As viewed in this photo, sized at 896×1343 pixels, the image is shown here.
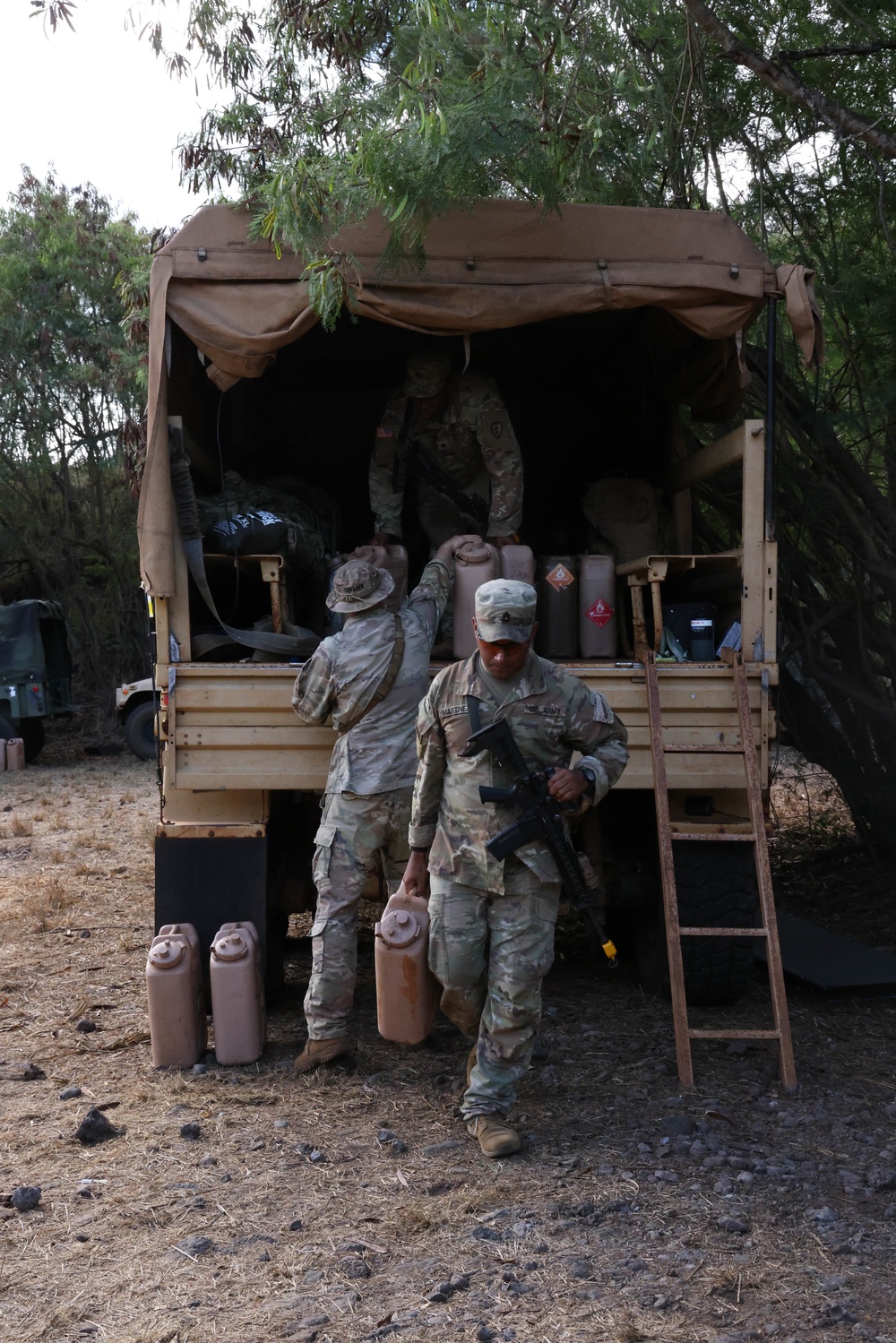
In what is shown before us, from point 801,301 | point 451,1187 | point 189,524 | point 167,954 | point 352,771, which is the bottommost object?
point 451,1187

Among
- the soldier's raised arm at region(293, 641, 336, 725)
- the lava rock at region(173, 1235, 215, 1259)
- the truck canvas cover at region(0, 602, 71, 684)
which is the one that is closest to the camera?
the lava rock at region(173, 1235, 215, 1259)

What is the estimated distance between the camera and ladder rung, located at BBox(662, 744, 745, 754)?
4.73 metres

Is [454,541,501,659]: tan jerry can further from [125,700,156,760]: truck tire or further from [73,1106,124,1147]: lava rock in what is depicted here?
[125,700,156,760]: truck tire

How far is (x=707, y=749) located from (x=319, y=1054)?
1.79 m

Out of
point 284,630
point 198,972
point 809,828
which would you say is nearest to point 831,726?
point 809,828

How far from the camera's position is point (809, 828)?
8375 millimetres

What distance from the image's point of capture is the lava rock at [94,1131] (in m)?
3.87

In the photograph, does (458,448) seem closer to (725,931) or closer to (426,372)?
(426,372)

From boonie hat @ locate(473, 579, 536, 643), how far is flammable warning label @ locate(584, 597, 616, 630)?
1.39m

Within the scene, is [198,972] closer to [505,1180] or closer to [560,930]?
[505,1180]

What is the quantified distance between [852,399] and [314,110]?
309 cm

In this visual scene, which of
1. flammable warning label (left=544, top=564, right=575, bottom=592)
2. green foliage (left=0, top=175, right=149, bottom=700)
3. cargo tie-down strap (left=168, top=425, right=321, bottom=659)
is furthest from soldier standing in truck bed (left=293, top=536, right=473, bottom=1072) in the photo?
green foliage (left=0, top=175, right=149, bottom=700)

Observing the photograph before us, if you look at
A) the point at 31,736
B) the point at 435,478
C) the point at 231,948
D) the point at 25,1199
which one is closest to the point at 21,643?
the point at 31,736

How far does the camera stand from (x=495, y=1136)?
3.72m
